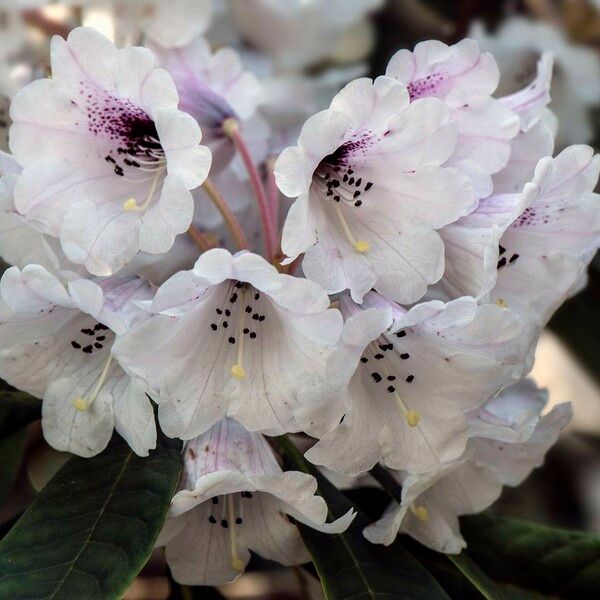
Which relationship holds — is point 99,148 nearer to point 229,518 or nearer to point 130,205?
point 130,205

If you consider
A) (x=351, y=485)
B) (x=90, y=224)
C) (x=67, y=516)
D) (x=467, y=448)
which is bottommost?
(x=351, y=485)

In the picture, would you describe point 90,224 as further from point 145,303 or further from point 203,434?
point 203,434

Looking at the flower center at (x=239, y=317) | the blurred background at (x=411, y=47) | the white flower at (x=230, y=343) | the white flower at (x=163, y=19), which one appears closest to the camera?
the white flower at (x=230, y=343)

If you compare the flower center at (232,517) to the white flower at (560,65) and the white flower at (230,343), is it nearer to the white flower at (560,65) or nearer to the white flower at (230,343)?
the white flower at (230,343)

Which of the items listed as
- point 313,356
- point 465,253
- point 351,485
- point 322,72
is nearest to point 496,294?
point 465,253

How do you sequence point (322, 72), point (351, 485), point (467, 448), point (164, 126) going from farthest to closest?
point (322, 72), point (351, 485), point (467, 448), point (164, 126)

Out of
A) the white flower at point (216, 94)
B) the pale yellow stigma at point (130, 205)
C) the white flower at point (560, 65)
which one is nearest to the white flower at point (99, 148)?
the pale yellow stigma at point (130, 205)

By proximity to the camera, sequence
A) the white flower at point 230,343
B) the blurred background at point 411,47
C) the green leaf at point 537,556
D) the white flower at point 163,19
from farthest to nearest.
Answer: the blurred background at point 411,47 → the white flower at point 163,19 → the green leaf at point 537,556 → the white flower at point 230,343
